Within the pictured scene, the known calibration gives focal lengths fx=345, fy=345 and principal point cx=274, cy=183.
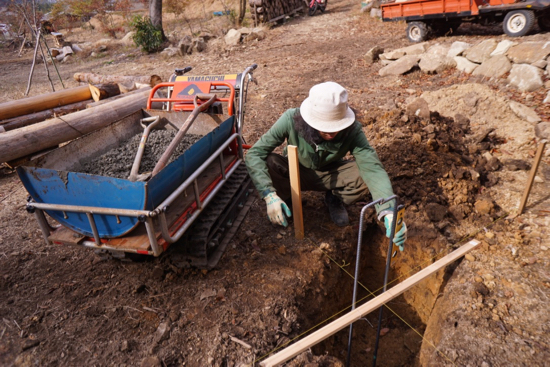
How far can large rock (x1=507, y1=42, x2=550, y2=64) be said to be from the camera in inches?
235

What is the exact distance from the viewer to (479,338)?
2539 mm

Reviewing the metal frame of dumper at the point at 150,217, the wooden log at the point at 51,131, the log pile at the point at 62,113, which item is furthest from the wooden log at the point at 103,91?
the metal frame of dumper at the point at 150,217

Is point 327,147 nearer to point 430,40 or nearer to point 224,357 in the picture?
point 224,357

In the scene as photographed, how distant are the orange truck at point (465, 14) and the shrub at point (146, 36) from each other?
341 inches

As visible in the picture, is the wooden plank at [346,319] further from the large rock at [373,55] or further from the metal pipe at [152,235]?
the large rock at [373,55]

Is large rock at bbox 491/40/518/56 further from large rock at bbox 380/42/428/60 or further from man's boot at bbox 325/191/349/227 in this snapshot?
man's boot at bbox 325/191/349/227

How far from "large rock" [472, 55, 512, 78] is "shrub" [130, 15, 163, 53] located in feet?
38.1

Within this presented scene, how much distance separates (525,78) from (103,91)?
848cm

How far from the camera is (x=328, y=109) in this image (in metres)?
2.91

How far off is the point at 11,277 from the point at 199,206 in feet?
6.65

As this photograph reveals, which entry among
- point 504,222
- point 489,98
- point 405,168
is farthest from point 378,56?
point 504,222

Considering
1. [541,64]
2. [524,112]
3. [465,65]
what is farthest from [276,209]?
[465,65]

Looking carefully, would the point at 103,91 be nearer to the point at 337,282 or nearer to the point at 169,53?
the point at 169,53

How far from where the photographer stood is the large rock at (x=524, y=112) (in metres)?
4.92
